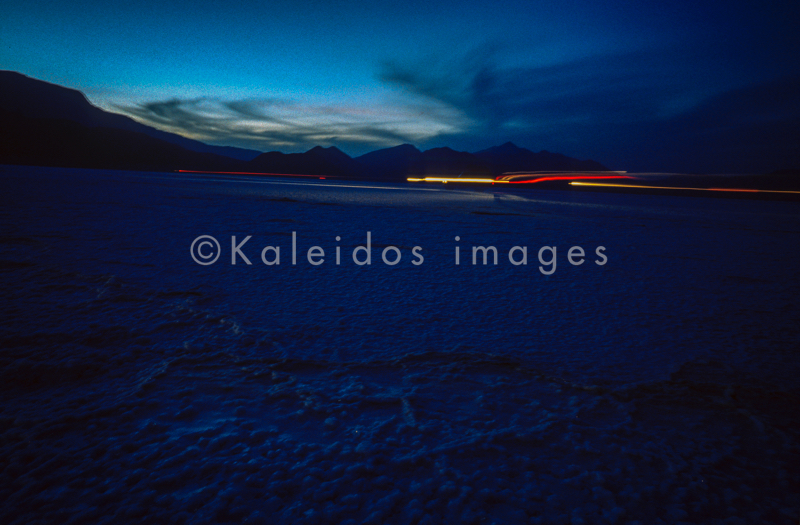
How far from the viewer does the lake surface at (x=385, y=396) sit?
902mm

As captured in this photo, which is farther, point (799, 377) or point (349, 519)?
point (799, 377)

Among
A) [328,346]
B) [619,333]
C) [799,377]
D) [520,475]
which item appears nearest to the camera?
[520,475]

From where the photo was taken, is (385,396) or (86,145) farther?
(86,145)

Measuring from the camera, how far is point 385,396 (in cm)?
131

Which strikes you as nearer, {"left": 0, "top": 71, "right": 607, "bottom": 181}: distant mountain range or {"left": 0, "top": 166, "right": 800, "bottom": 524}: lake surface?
{"left": 0, "top": 166, "right": 800, "bottom": 524}: lake surface

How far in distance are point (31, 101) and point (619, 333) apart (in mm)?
203993

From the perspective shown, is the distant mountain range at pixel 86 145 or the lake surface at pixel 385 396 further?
the distant mountain range at pixel 86 145

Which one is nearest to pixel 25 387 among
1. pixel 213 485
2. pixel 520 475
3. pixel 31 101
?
pixel 213 485

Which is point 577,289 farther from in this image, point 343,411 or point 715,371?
→ point 343,411

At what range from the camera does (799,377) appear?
1.56 metres

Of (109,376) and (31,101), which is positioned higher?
(31,101)

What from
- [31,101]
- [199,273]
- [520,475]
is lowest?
[520,475]

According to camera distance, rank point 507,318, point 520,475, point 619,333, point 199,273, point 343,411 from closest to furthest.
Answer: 1. point 520,475
2. point 343,411
3. point 619,333
4. point 507,318
5. point 199,273

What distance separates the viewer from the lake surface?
902 millimetres
